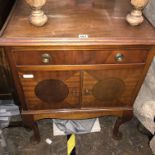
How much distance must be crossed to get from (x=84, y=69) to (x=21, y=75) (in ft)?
0.98

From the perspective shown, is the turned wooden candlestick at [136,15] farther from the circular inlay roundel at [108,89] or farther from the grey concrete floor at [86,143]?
the grey concrete floor at [86,143]

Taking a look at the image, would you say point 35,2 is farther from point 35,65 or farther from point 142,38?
point 142,38

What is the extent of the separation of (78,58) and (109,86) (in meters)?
0.25

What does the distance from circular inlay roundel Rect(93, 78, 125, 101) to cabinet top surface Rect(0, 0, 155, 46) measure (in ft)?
0.80

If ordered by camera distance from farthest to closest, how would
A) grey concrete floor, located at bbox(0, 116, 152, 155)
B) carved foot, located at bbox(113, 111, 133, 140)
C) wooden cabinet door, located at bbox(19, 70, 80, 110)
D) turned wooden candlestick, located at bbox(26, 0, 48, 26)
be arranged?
grey concrete floor, located at bbox(0, 116, 152, 155) < carved foot, located at bbox(113, 111, 133, 140) < wooden cabinet door, located at bbox(19, 70, 80, 110) < turned wooden candlestick, located at bbox(26, 0, 48, 26)

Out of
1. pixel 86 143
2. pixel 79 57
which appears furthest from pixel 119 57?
pixel 86 143

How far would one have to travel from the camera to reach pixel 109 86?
96 cm

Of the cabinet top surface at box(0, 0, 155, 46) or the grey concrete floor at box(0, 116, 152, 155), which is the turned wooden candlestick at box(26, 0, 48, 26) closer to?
the cabinet top surface at box(0, 0, 155, 46)

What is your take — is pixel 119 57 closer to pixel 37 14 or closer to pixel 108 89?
pixel 108 89

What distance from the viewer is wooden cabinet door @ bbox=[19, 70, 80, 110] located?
882 mm

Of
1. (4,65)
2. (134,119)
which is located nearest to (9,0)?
(4,65)

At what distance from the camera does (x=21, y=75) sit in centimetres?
87

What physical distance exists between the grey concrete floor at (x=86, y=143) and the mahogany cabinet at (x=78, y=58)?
0.99ft

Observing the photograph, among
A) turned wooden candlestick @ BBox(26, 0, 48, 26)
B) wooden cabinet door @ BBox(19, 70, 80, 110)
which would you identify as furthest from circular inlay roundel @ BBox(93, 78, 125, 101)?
turned wooden candlestick @ BBox(26, 0, 48, 26)
